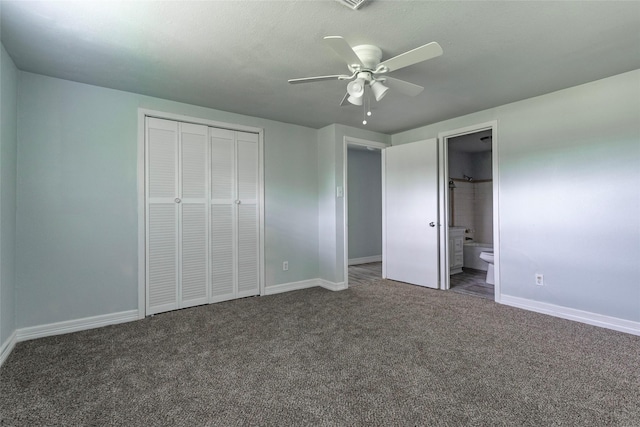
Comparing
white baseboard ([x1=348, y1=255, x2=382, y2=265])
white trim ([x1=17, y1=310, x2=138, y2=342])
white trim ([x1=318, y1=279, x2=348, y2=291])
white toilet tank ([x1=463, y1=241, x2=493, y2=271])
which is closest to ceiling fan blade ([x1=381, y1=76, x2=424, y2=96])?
white trim ([x1=318, y1=279, x2=348, y2=291])

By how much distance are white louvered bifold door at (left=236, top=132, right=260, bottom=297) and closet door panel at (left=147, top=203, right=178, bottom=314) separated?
77 centimetres

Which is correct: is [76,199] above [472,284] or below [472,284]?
above

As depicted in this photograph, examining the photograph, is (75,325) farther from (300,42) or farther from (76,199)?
(300,42)

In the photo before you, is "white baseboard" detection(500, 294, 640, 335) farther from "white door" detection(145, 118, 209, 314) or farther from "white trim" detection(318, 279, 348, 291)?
"white door" detection(145, 118, 209, 314)

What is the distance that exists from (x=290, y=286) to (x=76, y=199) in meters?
2.62

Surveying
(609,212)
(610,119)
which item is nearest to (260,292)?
(609,212)

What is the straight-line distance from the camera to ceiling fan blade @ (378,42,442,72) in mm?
1798

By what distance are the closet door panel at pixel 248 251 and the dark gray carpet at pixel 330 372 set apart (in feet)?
2.30

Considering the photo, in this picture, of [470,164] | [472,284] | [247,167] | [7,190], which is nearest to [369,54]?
[247,167]

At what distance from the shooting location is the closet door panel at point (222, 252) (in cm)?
363

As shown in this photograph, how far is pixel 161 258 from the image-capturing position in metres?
3.27

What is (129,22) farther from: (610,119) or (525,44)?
(610,119)

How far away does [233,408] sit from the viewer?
5.53 feet

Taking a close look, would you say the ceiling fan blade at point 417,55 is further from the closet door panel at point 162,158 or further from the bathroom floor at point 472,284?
the bathroom floor at point 472,284
